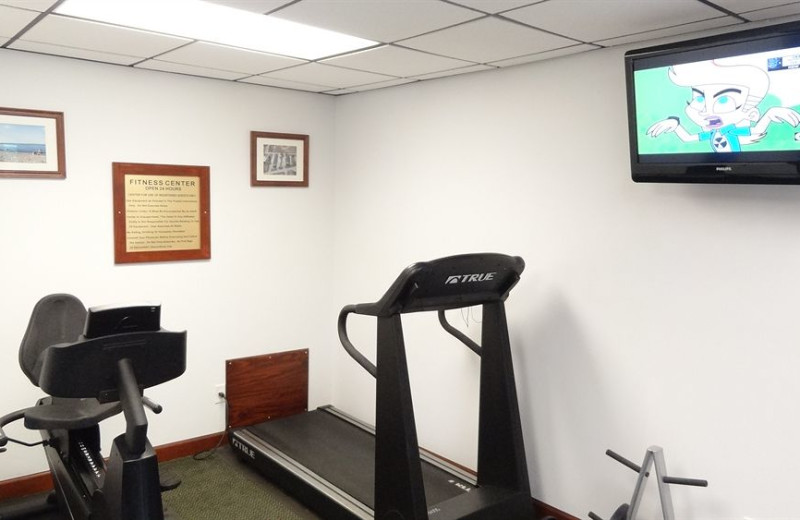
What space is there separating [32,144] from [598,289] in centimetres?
331

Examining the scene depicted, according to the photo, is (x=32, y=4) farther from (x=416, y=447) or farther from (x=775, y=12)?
(x=775, y=12)

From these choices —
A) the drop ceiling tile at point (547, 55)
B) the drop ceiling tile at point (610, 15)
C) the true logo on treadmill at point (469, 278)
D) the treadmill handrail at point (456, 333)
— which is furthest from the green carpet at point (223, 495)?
the drop ceiling tile at point (610, 15)

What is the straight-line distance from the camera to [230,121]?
4477 mm

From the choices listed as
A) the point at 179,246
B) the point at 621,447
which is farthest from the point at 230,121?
the point at 621,447

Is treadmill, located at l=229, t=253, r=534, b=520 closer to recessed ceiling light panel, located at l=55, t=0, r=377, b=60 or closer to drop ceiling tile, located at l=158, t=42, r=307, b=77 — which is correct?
recessed ceiling light panel, located at l=55, t=0, r=377, b=60

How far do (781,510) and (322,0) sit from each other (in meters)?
2.82

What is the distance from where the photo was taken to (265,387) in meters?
4.81

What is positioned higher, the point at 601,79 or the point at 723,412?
the point at 601,79

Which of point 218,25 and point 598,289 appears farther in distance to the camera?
point 598,289

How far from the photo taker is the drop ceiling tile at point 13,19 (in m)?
2.72

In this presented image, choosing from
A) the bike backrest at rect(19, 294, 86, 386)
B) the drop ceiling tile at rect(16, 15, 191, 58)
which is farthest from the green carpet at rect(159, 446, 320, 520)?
the drop ceiling tile at rect(16, 15, 191, 58)

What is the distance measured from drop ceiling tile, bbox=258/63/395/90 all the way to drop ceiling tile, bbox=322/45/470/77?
0.47 ft

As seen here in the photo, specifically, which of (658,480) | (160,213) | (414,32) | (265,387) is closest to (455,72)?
(414,32)

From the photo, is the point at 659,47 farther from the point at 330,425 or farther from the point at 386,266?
the point at 330,425
